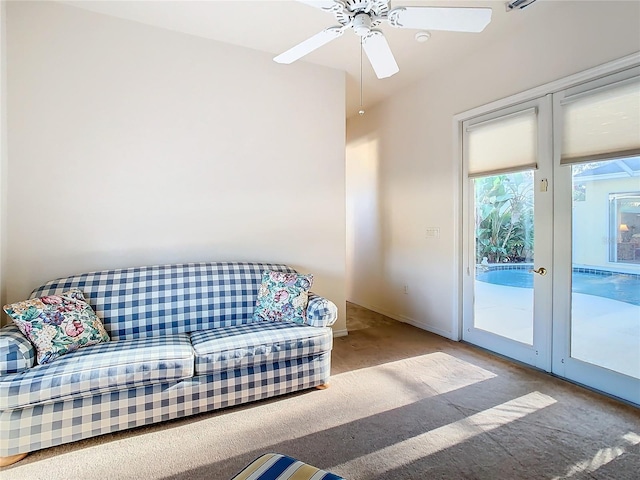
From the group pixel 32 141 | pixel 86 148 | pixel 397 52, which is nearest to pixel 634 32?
pixel 397 52

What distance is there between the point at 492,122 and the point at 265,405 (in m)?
3.20

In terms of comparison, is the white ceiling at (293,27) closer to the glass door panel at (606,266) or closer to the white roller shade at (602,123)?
the white roller shade at (602,123)

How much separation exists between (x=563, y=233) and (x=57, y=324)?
146 inches

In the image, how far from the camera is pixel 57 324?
2.18 meters

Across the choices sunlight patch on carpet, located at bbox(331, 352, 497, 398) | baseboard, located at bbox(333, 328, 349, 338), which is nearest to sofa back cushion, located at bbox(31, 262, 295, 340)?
sunlight patch on carpet, located at bbox(331, 352, 497, 398)

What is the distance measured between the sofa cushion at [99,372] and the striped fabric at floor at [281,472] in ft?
3.41

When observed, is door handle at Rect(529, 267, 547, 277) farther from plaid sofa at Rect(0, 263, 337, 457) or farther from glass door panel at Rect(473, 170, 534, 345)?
plaid sofa at Rect(0, 263, 337, 457)

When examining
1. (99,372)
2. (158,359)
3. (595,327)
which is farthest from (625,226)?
(99,372)

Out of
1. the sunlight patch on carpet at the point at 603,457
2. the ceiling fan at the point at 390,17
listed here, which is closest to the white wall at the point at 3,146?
the ceiling fan at the point at 390,17

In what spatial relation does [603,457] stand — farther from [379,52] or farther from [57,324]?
[57,324]

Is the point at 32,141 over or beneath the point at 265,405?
over

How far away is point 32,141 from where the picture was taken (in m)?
2.69

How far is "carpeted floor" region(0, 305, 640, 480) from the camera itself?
5.85ft

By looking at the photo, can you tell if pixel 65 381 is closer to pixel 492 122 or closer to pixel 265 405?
pixel 265 405
